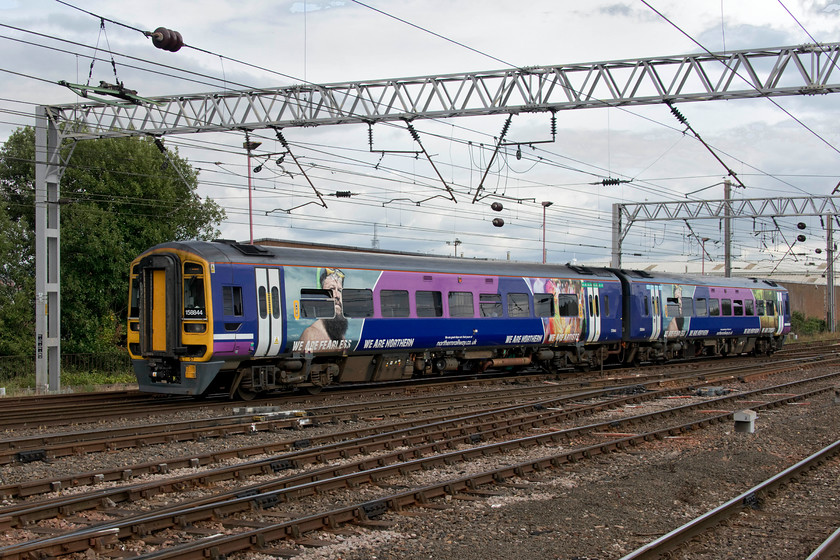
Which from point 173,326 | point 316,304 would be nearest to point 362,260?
point 316,304

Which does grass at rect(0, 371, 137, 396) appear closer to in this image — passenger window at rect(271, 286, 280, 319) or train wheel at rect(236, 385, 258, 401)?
train wheel at rect(236, 385, 258, 401)

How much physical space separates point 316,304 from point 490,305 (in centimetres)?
587

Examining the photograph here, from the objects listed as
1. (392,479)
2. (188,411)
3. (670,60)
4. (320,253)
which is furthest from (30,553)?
(670,60)

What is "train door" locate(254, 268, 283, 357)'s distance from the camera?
16.3m

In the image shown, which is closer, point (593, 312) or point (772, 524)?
point (772, 524)

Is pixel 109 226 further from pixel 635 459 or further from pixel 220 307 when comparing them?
pixel 635 459

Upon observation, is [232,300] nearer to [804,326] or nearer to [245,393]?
[245,393]

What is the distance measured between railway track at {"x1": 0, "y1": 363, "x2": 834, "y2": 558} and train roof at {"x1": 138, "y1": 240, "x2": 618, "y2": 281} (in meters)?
5.10

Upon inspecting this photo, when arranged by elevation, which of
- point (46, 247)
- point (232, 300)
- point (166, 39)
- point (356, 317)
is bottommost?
point (356, 317)

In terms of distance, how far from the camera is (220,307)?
618 inches

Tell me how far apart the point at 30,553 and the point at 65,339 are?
107 feet

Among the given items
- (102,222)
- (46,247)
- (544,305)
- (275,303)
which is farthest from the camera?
(102,222)

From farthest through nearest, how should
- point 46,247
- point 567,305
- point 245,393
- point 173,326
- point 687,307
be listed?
point 687,307 < point 567,305 < point 46,247 < point 245,393 < point 173,326

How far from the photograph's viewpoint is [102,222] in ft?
121
